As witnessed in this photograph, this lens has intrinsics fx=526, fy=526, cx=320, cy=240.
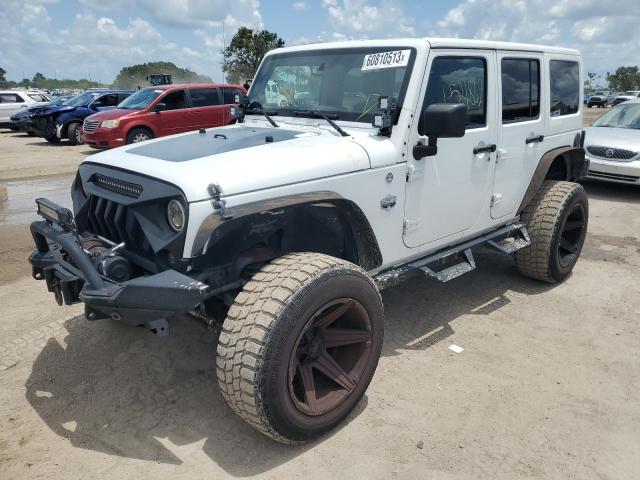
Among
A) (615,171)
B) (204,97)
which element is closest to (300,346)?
(615,171)

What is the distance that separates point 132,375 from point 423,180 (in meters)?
2.25

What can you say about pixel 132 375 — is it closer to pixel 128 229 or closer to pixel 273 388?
pixel 128 229

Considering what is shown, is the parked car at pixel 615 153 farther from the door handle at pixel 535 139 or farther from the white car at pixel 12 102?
the white car at pixel 12 102

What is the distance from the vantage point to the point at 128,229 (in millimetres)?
2826

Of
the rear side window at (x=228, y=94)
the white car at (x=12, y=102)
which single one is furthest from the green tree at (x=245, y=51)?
the rear side window at (x=228, y=94)

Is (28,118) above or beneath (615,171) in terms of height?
above

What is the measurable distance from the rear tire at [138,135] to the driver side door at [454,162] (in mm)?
10216

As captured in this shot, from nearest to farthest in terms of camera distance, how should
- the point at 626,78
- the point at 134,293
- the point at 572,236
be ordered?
1. the point at 134,293
2. the point at 572,236
3. the point at 626,78

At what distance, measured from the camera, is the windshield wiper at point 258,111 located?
377 cm

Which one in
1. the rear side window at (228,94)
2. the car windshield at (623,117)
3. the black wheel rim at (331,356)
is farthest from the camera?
the rear side window at (228,94)

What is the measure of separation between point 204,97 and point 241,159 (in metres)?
11.4

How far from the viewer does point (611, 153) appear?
Answer: 8750mm

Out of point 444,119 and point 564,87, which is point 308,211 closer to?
point 444,119

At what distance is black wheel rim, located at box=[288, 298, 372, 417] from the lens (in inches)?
109
